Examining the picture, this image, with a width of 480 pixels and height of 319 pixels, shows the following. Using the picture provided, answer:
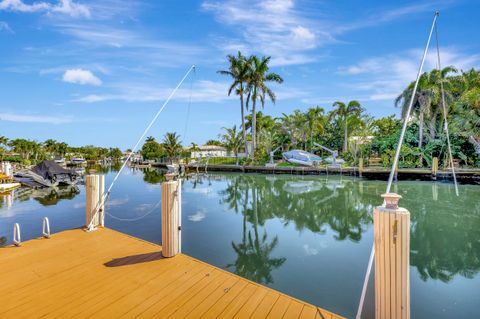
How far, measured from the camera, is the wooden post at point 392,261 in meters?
2.34

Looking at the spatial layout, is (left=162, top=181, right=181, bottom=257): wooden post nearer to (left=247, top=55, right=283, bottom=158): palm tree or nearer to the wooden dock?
the wooden dock

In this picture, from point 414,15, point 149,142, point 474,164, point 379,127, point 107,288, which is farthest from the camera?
point 149,142

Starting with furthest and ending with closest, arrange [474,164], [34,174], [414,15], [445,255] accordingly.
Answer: [474,164] → [34,174] → [414,15] → [445,255]

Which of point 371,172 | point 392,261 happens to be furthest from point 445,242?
point 371,172

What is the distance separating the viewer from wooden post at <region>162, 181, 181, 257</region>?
4141mm

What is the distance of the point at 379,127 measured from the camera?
134ft

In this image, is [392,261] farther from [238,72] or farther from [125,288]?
[238,72]

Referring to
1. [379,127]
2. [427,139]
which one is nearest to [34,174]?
[427,139]

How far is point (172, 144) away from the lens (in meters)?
52.7

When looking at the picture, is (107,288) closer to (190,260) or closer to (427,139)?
(190,260)

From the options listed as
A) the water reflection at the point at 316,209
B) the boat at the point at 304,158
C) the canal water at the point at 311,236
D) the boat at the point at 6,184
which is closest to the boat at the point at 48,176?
the boat at the point at 6,184

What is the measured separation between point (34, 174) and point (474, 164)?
123 feet

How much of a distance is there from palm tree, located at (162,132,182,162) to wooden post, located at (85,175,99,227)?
1893 inches

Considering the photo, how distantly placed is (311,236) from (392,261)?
18.7 ft
